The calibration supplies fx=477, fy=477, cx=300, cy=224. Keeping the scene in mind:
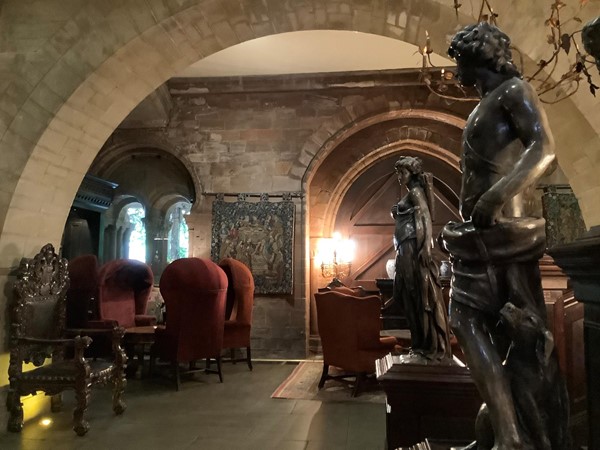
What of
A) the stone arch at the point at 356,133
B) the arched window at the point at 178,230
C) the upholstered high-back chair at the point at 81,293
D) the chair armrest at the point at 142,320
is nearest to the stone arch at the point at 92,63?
the upholstered high-back chair at the point at 81,293

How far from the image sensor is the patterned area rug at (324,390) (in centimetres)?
437

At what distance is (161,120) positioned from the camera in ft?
24.3

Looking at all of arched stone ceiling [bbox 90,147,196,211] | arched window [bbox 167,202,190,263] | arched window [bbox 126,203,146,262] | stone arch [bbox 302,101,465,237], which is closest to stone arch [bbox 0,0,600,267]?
stone arch [bbox 302,101,465,237]

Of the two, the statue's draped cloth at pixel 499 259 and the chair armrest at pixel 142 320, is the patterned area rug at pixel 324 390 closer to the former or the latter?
the chair armrest at pixel 142 320

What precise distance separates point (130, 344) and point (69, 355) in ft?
2.05

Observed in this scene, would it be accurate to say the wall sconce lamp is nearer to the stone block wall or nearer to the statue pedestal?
the stone block wall

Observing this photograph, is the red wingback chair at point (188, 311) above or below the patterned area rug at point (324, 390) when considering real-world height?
above

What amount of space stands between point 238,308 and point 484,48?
498 cm

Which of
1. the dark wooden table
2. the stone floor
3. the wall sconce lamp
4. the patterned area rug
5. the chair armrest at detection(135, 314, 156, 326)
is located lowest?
the patterned area rug

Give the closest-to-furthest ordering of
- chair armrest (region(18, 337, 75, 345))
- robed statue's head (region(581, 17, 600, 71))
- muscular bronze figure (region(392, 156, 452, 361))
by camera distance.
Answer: robed statue's head (region(581, 17, 600, 71))
muscular bronze figure (region(392, 156, 452, 361))
chair armrest (region(18, 337, 75, 345))

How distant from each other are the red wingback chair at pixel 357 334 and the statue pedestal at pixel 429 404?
1.87 meters

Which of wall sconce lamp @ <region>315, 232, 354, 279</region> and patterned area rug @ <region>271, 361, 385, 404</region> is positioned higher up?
wall sconce lamp @ <region>315, 232, 354, 279</region>

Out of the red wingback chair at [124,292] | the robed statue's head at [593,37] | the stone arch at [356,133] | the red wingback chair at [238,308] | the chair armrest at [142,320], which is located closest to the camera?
the robed statue's head at [593,37]

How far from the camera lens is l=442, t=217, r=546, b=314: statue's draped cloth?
135 cm
